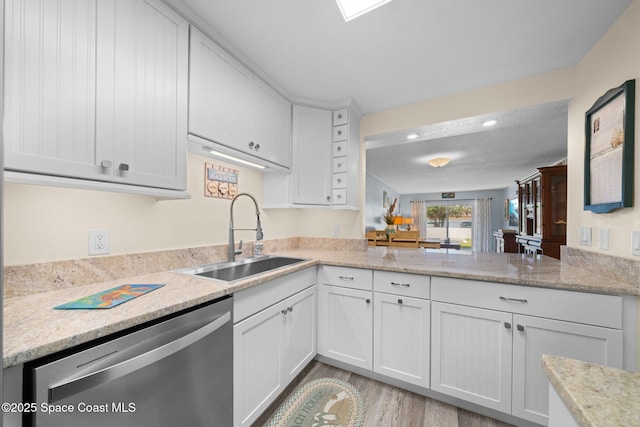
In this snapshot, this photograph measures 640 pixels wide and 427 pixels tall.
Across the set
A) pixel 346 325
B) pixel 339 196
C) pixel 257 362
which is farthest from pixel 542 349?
pixel 339 196

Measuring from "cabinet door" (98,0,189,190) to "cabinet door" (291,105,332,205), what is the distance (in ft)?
3.54

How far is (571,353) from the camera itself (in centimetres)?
132

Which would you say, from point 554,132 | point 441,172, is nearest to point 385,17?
point 554,132

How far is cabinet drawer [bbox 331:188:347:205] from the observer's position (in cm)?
234

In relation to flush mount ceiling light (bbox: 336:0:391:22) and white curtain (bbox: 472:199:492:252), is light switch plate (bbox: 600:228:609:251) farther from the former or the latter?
white curtain (bbox: 472:199:492:252)

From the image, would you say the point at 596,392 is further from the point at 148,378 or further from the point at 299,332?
the point at 299,332

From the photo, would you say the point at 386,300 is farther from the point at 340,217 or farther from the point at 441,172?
the point at 441,172

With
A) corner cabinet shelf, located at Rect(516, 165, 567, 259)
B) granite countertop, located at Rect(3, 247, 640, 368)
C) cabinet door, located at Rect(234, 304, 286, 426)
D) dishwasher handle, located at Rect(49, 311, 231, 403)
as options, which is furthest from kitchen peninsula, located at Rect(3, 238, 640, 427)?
corner cabinet shelf, located at Rect(516, 165, 567, 259)

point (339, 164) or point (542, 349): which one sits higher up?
point (339, 164)

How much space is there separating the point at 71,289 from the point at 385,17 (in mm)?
2045

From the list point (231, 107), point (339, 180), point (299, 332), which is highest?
point (231, 107)

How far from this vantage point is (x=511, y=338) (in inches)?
56.1

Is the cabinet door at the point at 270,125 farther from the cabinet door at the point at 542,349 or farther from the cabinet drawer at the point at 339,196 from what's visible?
the cabinet door at the point at 542,349

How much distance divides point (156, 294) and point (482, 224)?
10.6 m
